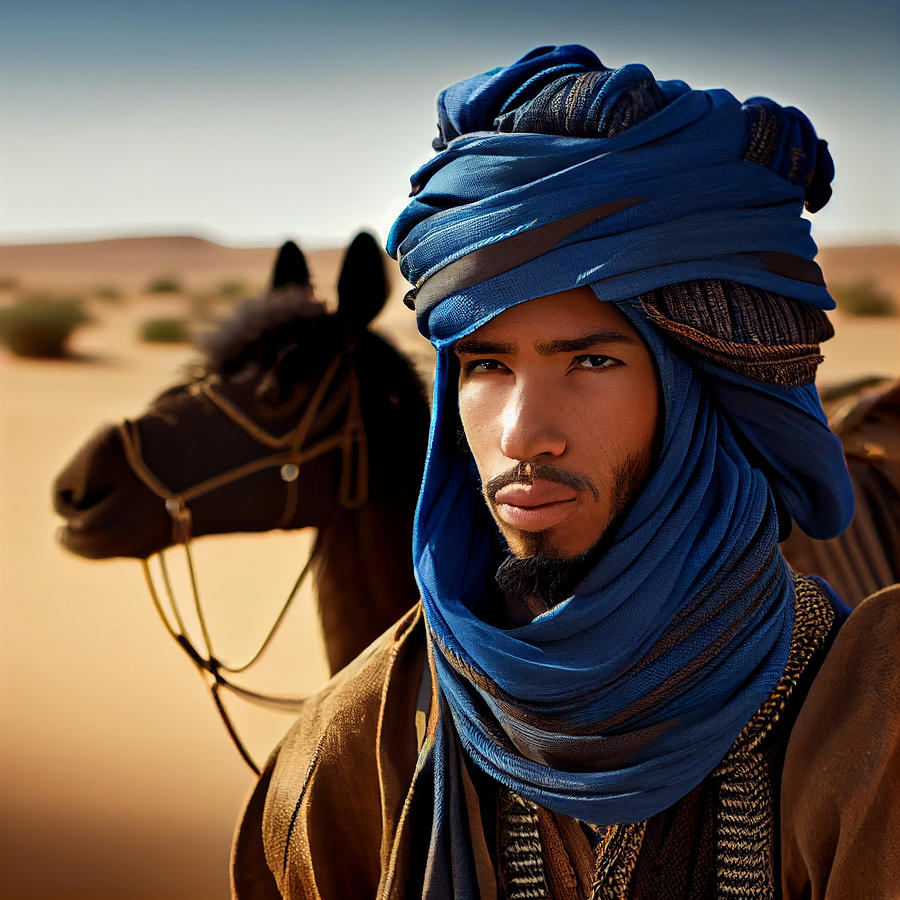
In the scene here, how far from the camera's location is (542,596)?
173 centimetres

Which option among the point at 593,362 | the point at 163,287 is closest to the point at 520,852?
the point at 593,362

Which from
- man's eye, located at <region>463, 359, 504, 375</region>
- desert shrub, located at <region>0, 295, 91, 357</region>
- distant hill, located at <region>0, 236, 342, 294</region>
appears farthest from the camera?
distant hill, located at <region>0, 236, 342, 294</region>

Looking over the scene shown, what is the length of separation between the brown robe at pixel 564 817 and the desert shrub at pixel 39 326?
27560mm

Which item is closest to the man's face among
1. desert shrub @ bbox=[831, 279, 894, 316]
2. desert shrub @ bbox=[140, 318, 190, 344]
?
desert shrub @ bbox=[831, 279, 894, 316]

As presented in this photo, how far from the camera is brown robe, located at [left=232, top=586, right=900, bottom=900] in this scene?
1506 millimetres

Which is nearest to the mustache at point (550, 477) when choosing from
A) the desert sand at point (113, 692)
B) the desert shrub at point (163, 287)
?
the desert sand at point (113, 692)

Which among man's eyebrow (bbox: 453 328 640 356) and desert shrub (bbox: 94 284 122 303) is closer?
man's eyebrow (bbox: 453 328 640 356)

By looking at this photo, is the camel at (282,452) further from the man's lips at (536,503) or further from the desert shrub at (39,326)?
the desert shrub at (39,326)

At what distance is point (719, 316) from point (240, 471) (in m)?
2.23

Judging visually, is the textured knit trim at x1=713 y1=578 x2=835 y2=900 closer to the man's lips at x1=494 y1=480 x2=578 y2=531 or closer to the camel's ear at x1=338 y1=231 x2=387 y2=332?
the man's lips at x1=494 y1=480 x2=578 y2=531

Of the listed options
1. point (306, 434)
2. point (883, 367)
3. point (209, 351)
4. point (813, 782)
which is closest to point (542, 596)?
point (813, 782)

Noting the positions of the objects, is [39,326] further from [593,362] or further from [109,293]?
[593,362]

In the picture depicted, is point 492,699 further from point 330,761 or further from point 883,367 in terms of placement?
point 883,367

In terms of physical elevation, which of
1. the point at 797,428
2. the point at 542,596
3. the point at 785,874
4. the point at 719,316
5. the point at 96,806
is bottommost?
the point at 96,806
